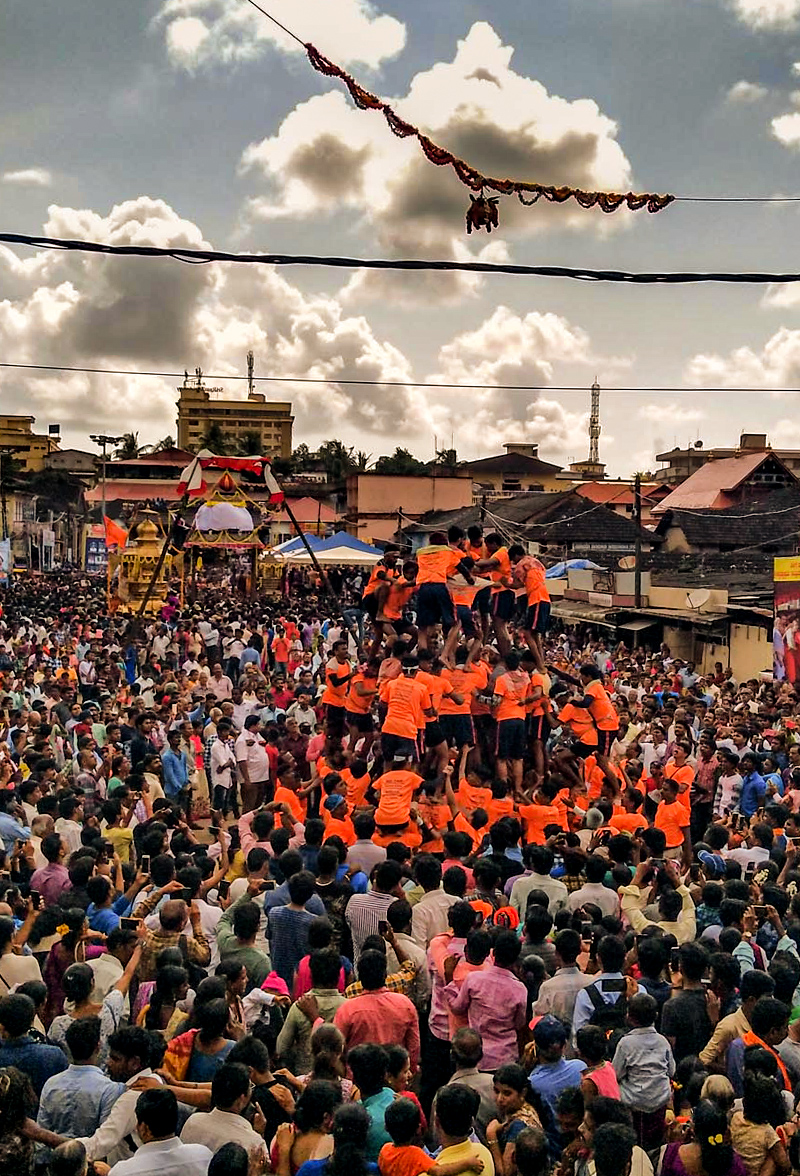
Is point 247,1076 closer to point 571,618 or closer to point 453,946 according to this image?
point 453,946

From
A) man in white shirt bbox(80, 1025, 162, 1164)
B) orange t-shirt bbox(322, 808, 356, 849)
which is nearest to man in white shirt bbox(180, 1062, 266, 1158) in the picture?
man in white shirt bbox(80, 1025, 162, 1164)

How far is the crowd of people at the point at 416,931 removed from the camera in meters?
4.24

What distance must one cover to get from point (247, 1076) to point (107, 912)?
2515 mm

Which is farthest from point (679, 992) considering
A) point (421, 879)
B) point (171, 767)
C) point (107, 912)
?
point (171, 767)

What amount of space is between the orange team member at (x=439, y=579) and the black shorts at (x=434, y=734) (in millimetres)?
737

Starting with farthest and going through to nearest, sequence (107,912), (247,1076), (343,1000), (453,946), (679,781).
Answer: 1. (679,781)
2. (107,912)
3. (453,946)
4. (343,1000)
5. (247,1076)

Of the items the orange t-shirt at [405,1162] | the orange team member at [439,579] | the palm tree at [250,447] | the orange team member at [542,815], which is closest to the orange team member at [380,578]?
the orange team member at [439,579]

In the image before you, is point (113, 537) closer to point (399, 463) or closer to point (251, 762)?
point (251, 762)

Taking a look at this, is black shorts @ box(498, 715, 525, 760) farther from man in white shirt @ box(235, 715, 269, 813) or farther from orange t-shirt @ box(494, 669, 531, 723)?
man in white shirt @ box(235, 715, 269, 813)

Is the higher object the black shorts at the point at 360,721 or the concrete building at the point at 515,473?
the concrete building at the point at 515,473

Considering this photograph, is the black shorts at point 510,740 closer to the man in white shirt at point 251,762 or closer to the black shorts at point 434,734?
the black shorts at point 434,734

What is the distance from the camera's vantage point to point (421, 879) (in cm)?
662

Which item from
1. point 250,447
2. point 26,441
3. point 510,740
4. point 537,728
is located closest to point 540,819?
point 510,740

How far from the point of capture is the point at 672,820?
947 cm
